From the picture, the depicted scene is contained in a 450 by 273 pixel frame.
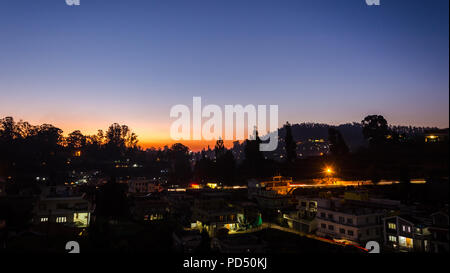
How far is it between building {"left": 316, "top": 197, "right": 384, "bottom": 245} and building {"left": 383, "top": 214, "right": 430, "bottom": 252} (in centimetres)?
65

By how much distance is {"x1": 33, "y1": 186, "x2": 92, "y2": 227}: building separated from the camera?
17672mm

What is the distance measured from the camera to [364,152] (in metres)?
31.9

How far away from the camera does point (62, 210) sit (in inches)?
707

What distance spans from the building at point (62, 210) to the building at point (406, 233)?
18757 mm

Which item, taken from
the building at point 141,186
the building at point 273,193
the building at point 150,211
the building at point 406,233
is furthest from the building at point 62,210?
the building at point 406,233

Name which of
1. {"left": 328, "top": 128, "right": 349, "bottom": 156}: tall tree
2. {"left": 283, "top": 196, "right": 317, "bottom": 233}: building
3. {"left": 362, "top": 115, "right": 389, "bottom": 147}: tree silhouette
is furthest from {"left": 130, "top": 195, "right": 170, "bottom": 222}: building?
{"left": 362, "top": 115, "right": 389, "bottom": 147}: tree silhouette

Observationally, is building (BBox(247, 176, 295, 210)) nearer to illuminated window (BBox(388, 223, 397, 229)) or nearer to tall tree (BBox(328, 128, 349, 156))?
tall tree (BBox(328, 128, 349, 156))

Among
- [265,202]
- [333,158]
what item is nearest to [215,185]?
[265,202]

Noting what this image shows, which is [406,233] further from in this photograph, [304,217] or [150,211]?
[150,211]

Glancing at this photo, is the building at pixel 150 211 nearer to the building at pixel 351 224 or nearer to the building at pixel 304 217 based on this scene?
the building at pixel 304 217

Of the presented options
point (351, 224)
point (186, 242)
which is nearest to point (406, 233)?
point (351, 224)

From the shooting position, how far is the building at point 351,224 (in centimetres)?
1631

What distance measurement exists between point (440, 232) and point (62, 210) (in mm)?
21853
